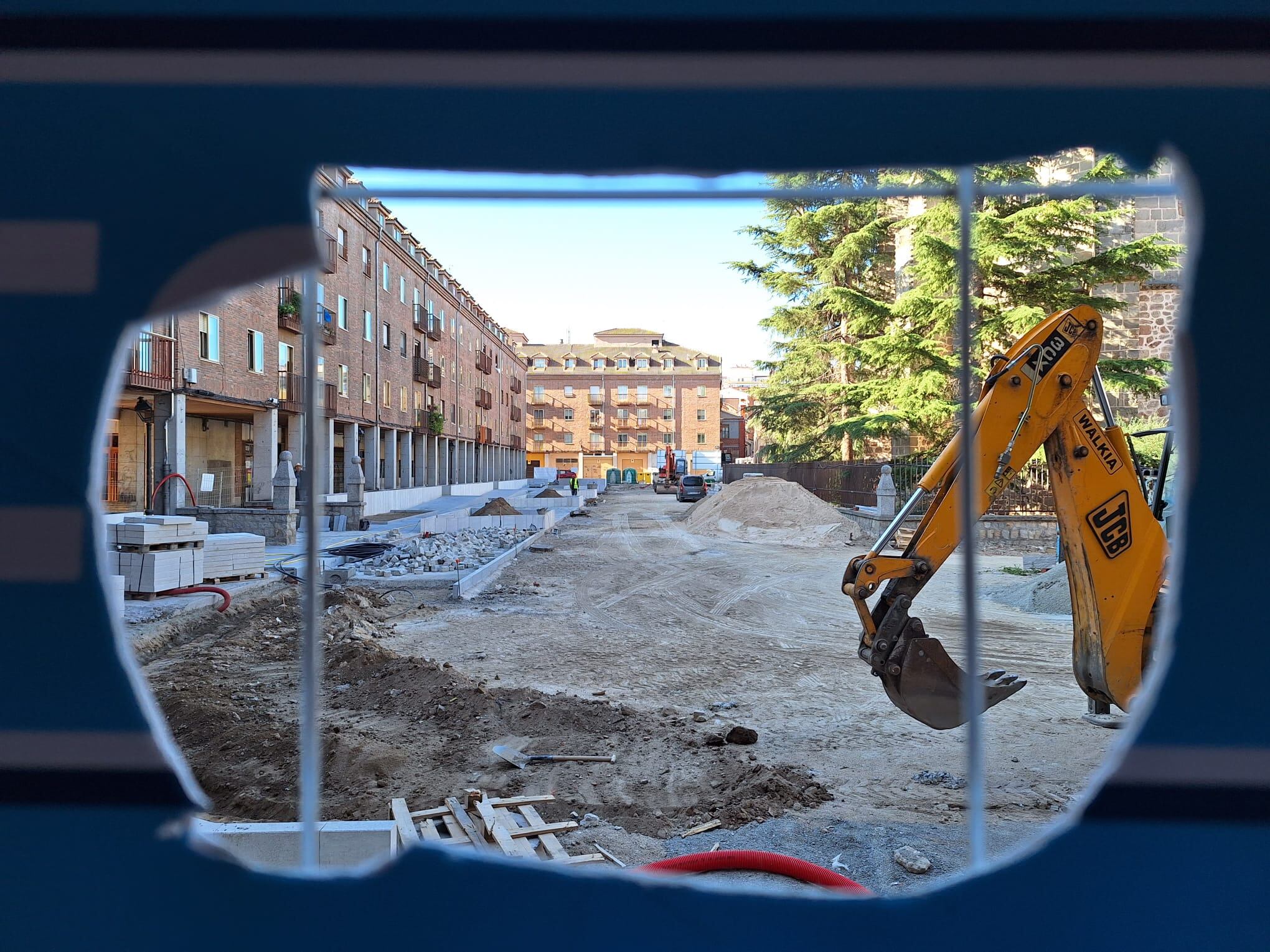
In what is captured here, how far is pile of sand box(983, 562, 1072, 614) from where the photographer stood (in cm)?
1255

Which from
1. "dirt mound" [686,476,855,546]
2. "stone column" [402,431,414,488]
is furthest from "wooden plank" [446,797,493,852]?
"stone column" [402,431,414,488]

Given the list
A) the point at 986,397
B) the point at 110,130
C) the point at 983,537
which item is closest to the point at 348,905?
the point at 110,130

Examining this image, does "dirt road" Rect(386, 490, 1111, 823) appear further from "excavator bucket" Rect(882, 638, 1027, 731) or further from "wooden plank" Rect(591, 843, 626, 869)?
"wooden plank" Rect(591, 843, 626, 869)

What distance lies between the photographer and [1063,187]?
1.98 metres

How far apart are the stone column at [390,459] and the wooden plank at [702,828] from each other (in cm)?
3259

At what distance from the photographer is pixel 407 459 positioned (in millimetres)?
39250

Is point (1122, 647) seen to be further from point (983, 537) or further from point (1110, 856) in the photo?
point (983, 537)

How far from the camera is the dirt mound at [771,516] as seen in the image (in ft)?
77.6

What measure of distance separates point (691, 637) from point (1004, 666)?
401 centimetres

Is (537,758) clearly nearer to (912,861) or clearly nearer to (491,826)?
(491,826)

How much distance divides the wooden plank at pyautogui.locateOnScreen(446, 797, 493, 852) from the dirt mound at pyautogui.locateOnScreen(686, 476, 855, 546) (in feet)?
61.1

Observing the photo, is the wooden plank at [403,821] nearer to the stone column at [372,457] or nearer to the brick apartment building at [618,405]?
the stone column at [372,457]

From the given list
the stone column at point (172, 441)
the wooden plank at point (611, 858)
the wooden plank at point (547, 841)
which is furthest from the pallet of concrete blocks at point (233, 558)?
the wooden plank at point (611, 858)

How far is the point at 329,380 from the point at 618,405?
174ft
